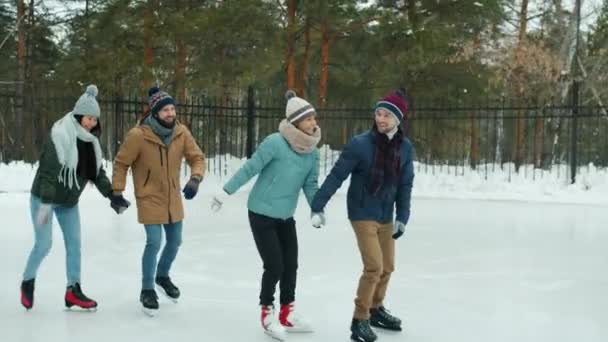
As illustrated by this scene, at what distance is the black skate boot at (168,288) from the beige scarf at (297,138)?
163 centimetres

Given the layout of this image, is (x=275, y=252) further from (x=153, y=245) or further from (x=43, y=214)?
(x=43, y=214)

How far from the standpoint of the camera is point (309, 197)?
4.13 metres

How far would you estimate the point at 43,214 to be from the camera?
4312mm

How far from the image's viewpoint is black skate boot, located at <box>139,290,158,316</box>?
174 inches

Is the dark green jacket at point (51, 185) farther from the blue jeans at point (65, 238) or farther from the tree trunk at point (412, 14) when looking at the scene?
the tree trunk at point (412, 14)

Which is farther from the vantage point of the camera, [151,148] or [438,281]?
[438,281]

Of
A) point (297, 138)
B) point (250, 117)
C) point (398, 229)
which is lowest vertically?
point (398, 229)

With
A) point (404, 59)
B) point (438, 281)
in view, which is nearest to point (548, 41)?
point (404, 59)

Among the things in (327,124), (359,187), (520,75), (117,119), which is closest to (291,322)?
(359,187)

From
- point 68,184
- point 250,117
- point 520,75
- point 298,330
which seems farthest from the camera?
point 520,75

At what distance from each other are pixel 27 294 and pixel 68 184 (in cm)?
86

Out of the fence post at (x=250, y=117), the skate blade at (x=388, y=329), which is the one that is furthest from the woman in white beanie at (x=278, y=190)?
the fence post at (x=250, y=117)

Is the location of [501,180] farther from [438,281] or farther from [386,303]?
[386,303]

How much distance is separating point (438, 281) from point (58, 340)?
329 centimetres
